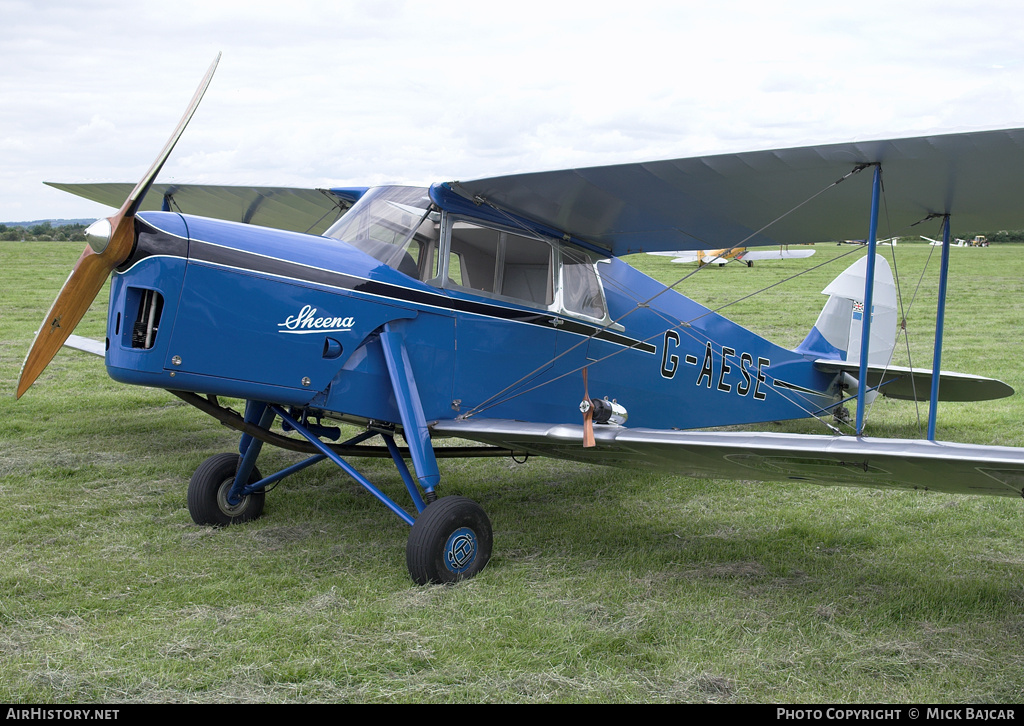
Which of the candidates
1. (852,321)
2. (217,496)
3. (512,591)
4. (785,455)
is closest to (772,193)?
(785,455)

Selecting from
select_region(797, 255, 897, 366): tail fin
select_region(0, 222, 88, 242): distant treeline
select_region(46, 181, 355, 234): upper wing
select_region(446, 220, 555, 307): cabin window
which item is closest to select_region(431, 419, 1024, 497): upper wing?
select_region(446, 220, 555, 307): cabin window

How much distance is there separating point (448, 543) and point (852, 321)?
6255 mm

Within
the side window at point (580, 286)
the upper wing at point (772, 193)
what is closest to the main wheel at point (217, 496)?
the upper wing at point (772, 193)

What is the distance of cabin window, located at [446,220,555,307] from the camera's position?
5449 millimetres

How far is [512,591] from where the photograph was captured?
4402mm

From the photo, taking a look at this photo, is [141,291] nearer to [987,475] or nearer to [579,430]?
[579,430]

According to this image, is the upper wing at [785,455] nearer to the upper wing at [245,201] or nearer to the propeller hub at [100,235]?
the propeller hub at [100,235]

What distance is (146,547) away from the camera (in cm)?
507

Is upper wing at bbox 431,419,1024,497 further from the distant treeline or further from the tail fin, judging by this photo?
the distant treeline

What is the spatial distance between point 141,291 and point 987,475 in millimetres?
4234

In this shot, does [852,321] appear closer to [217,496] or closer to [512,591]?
[512,591]

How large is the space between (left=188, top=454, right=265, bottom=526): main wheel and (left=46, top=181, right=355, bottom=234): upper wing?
92.1 inches

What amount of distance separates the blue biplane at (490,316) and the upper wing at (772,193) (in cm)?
2
